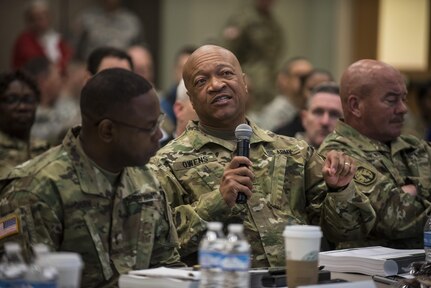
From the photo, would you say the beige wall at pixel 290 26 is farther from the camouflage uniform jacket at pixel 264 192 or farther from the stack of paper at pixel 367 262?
the stack of paper at pixel 367 262

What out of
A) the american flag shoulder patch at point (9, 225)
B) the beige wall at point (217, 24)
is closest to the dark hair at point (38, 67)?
the beige wall at point (217, 24)

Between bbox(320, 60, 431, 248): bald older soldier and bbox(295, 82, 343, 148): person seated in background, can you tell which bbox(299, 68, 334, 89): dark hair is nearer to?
bbox(295, 82, 343, 148): person seated in background

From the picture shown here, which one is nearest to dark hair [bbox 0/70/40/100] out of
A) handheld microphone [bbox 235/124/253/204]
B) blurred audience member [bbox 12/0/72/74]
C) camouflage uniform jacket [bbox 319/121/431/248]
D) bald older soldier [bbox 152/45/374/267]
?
bald older soldier [bbox 152/45/374/267]

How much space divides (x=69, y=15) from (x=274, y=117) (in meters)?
3.33

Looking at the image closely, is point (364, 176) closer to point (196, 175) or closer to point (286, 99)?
point (196, 175)

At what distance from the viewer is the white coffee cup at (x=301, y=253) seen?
3459 mm

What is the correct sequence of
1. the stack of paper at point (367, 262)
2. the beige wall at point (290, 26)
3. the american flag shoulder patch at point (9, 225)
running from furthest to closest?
the beige wall at point (290, 26) < the stack of paper at point (367, 262) < the american flag shoulder patch at point (9, 225)

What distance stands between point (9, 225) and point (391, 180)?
2.12 m

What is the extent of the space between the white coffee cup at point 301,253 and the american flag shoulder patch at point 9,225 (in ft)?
3.00

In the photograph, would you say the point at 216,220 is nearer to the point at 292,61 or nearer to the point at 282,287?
the point at 282,287

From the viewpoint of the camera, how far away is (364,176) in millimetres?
5078

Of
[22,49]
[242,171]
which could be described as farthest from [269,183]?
[22,49]

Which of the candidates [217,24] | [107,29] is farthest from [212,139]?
[217,24]

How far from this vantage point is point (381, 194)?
5.03m
